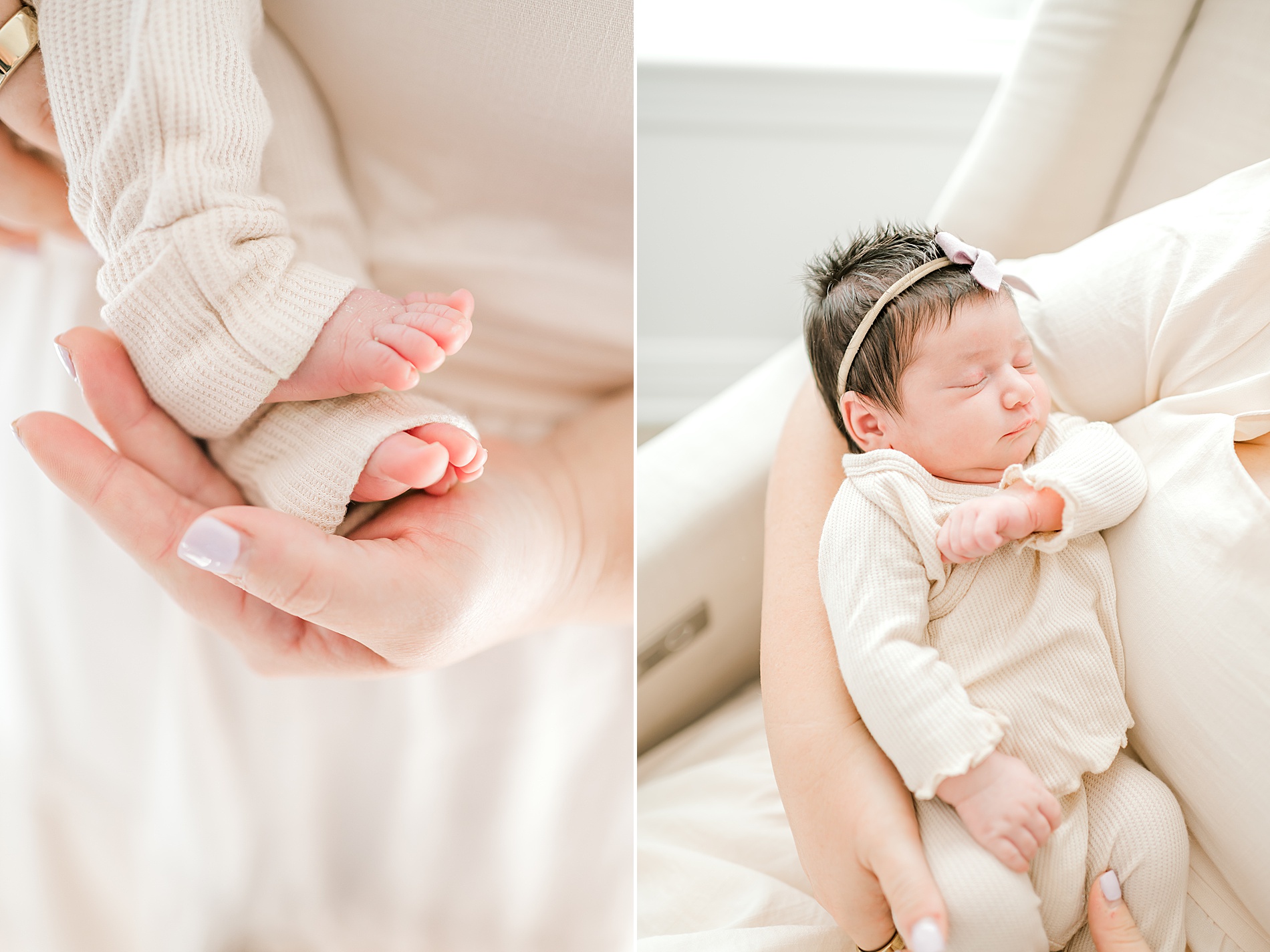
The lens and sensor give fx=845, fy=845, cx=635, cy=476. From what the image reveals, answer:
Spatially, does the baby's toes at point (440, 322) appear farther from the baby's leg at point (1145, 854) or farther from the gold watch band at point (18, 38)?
the baby's leg at point (1145, 854)

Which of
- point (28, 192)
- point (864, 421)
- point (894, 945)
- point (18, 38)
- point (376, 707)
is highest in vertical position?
point (18, 38)

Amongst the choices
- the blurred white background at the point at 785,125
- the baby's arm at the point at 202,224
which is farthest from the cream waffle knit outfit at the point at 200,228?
the blurred white background at the point at 785,125

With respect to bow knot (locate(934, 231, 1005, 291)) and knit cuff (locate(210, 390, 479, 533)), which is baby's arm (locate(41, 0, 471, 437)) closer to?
knit cuff (locate(210, 390, 479, 533))

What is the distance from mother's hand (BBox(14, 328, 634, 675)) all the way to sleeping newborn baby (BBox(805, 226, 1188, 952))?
0.81ft

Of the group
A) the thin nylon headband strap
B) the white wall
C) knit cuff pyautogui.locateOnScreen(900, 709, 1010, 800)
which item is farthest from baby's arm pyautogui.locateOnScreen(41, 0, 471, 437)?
the white wall

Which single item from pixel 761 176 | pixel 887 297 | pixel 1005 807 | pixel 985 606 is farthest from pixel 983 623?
pixel 761 176

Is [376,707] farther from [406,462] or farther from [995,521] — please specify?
[995,521]

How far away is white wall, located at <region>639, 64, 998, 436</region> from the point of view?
4.25 ft

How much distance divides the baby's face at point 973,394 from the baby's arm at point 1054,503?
0.03 m

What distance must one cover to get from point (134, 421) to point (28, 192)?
22cm

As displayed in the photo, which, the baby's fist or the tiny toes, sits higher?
the tiny toes

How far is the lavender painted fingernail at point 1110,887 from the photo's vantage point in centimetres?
51

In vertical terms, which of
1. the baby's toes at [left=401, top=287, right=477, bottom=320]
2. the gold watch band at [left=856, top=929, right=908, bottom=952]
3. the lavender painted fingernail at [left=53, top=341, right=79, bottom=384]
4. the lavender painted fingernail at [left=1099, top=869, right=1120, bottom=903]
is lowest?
the gold watch band at [left=856, top=929, right=908, bottom=952]

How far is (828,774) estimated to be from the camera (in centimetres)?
54
